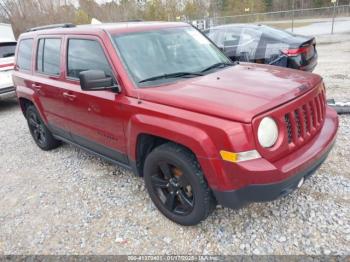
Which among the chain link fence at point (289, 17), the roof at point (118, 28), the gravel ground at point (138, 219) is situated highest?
the chain link fence at point (289, 17)

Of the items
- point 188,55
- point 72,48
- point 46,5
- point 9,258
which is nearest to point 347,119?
point 188,55

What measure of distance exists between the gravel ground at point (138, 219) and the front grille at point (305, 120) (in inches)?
32.1

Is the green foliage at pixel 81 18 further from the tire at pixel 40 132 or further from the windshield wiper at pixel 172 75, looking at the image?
the windshield wiper at pixel 172 75

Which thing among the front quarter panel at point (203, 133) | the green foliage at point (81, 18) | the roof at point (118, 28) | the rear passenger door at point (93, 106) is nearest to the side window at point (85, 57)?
the rear passenger door at point (93, 106)

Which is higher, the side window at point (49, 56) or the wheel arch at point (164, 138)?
the side window at point (49, 56)

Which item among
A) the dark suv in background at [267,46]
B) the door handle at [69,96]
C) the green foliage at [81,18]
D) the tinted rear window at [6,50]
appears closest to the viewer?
the door handle at [69,96]

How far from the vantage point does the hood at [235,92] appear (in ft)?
7.83

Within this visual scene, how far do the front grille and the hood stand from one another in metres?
0.13

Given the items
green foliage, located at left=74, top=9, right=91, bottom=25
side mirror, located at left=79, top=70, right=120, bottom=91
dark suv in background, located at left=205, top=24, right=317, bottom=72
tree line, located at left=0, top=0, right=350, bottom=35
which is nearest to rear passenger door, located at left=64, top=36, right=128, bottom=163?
side mirror, located at left=79, top=70, right=120, bottom=91

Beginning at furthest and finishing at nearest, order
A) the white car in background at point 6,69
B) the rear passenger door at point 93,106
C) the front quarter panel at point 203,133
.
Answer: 1. the white car in background at point 6,69
2. the rear passenger door at point 93,106
3. the front quarter panel at point 203,133

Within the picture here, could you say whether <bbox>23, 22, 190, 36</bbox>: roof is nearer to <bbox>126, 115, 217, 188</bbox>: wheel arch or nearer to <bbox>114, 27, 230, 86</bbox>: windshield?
<bbox>114, 27, 230, 86</bbox>: windshield

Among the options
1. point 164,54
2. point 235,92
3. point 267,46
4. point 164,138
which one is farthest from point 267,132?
point 267,46

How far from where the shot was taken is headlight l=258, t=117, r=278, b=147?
2338 millimetres

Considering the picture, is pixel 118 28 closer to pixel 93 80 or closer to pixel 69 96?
pixel 93 80
